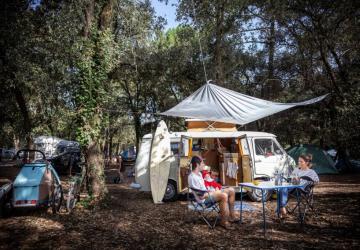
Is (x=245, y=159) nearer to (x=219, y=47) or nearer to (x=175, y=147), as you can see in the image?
(x=175, y=147)

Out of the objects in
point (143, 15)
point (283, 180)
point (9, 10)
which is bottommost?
point (283, 180)

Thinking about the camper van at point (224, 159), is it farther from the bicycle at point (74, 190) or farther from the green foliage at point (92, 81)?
the green foliage at point (92, 81)

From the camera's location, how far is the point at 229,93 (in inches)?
326

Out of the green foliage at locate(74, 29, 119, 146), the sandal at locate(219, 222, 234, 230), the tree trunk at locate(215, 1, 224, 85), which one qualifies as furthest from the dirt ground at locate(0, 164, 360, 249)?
the tree trunk at locate(215, 1, 224, 85)

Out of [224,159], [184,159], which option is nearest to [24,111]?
[184,159]

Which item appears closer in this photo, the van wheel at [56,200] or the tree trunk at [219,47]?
the van wheel at [56,200]

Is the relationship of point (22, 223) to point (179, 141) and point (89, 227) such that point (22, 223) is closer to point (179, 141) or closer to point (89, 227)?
point (89, 227)


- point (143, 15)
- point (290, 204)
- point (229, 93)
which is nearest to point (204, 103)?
point (229, 93)

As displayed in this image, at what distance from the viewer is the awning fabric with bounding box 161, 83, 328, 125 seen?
760cm

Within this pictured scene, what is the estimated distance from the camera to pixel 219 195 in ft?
20.7

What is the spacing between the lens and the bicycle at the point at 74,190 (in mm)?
7721

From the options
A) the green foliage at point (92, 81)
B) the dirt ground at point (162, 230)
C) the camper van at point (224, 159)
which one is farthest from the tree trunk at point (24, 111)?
the dirt ground at point (162, 230)

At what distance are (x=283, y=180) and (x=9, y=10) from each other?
307 inches

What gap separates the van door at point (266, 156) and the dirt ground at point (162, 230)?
1.58 metres
